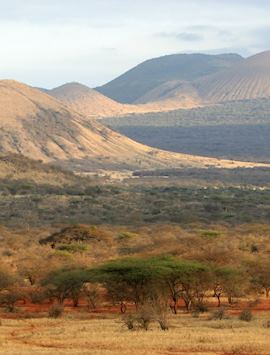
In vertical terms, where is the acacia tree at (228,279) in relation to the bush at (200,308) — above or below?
above

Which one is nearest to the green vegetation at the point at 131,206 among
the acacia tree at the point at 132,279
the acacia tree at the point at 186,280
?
the acacia tree at the point at 186,280

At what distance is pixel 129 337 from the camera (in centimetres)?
3173

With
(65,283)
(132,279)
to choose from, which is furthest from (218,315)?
(65,283)

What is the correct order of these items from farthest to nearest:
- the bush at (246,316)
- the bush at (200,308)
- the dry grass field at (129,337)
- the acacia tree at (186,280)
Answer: the bush at (200,308) < the acacia tree at (186,280) < the bush at (246,316) < the dry grass field at (129,337)

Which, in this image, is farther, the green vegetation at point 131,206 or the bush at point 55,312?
the green vegetation at point 131,206

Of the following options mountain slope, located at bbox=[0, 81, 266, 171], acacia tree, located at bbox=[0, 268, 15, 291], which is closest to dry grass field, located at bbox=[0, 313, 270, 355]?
acacia tree, located at bbox=[0, 268, 15, 291]

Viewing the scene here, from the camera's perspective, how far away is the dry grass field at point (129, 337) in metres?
29.5

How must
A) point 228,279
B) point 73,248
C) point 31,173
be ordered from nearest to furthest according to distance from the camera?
point 228,279, point 73,248, point 31,173

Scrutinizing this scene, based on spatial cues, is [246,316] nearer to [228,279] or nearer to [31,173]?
[228,279]

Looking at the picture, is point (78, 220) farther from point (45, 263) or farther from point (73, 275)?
point (73, 275)

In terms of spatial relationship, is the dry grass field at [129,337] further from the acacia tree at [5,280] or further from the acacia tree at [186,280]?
the acacia tree at [5,280]

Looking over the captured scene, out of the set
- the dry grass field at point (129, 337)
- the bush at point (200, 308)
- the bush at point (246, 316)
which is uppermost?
the dry grass field at point (129, 337)

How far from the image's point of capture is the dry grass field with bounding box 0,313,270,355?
2945 centimetres

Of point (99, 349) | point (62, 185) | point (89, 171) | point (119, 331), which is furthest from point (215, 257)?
point (89, 171)
